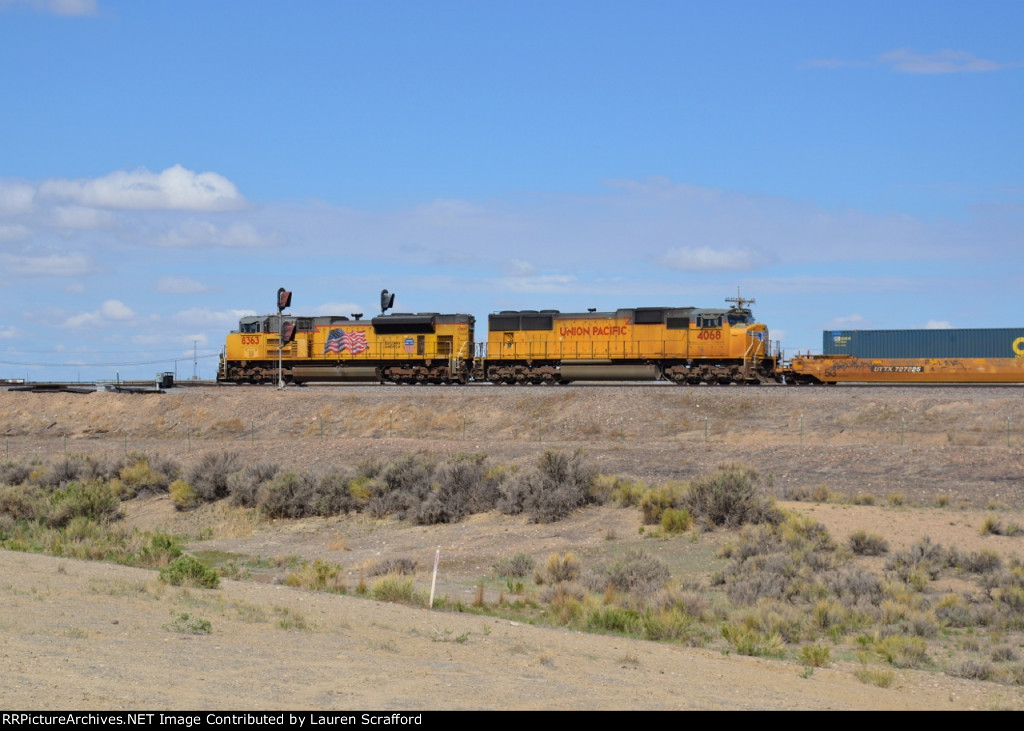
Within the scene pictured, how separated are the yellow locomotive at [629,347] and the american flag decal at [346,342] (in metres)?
6.06

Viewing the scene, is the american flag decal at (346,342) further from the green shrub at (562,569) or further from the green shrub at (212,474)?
the green shrub at (562,569)

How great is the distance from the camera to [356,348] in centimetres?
5394

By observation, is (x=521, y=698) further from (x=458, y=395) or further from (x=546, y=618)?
(x=458, y=395)

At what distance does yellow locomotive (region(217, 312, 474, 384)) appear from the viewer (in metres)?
52.5

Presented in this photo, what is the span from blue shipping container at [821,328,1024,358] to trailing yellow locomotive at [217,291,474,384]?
19.6 metres

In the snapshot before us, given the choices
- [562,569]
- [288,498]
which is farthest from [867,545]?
[288,498]

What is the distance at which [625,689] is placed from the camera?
409 inches

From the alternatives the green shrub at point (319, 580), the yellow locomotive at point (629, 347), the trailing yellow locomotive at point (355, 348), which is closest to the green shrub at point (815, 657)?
the green shrub at point (319, 580)

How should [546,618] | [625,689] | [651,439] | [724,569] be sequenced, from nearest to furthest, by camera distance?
[625,689], [546,618], [724,569], [651,439]

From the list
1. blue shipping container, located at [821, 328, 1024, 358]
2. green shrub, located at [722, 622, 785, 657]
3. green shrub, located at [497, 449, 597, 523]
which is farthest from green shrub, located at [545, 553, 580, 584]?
blue shipping container, located at [821, 328, 1024, 358]

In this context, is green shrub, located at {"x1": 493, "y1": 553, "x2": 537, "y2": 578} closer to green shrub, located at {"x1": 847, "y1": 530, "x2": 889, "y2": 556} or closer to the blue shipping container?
green shrub, located at {"x1": 847, "y1": 530, "x2": 889, "y2": 556}

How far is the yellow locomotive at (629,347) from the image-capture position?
4700 cm
